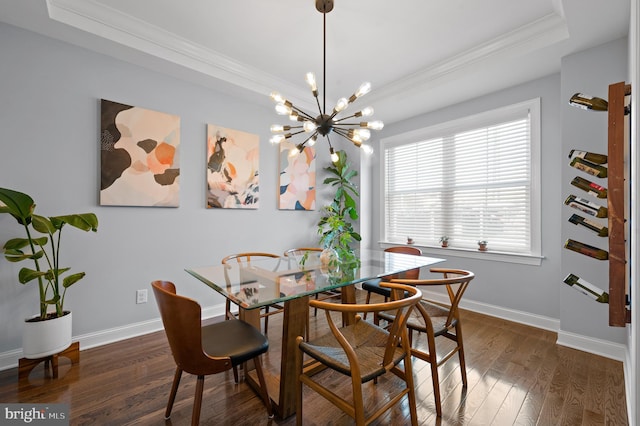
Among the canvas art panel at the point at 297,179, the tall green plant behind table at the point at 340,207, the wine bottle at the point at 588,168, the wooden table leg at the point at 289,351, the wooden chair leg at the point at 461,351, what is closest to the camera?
the wooden table leg at the point at 289,351

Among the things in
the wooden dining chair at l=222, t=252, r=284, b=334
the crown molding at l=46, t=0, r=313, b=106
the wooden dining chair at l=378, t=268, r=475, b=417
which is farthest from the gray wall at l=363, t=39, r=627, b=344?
the crown molding at l=46, t=0, r=313, b=106

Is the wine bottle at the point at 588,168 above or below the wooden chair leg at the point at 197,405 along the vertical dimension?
above

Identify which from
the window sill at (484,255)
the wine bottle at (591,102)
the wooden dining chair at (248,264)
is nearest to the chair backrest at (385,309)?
the wooden dining chair at (248,264)

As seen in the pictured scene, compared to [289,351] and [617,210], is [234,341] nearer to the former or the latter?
[289,351]

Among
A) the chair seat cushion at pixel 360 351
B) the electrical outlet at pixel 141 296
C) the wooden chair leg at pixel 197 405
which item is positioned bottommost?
the wooden chair leg at pixel 197 405

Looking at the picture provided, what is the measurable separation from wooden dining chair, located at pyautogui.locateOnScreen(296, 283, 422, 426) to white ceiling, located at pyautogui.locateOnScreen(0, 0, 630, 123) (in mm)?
2284

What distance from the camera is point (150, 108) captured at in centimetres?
284

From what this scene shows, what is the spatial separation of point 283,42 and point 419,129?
2.33 m

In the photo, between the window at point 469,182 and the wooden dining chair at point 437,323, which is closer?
the wooden dining chair at point 437,323

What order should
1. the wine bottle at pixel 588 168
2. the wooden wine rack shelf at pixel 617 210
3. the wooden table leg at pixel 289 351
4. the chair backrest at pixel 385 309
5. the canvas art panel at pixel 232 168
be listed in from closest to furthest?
the chair backrest at pixel 385 309 → the wooden wine rack shelf at pixel 617 210 → the wooden table leg at pixel 289 351 → the wine bottle at pixel 588 168 → the canvas art panel at pixel 232 168

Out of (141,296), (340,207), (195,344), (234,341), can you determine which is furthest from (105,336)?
(340,207)

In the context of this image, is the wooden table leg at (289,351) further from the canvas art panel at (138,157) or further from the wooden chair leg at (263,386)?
the canvas art panel at (138,157)

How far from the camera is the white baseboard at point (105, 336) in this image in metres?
2.16

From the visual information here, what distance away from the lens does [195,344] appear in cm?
133
